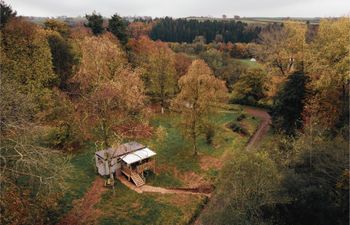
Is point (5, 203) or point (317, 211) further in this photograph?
point (317, 211)

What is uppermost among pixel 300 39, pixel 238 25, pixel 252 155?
pixel 238 25

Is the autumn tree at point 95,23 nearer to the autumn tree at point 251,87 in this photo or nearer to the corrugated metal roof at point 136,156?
the autumn tree at point 251,87

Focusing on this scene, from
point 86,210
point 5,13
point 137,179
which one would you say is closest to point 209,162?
point 137,179

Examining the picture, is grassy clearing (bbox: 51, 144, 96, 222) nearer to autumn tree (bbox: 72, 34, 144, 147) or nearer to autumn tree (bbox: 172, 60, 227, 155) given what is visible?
autumn tree (bbox: 72, 34, 144, 147)

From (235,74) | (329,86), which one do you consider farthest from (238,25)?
(329,86)

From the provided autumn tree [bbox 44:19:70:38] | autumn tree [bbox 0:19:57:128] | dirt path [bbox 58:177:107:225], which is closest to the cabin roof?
dirt path [bbox 58:177:107:225]

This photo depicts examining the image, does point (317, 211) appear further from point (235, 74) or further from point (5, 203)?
point (235, 74)
